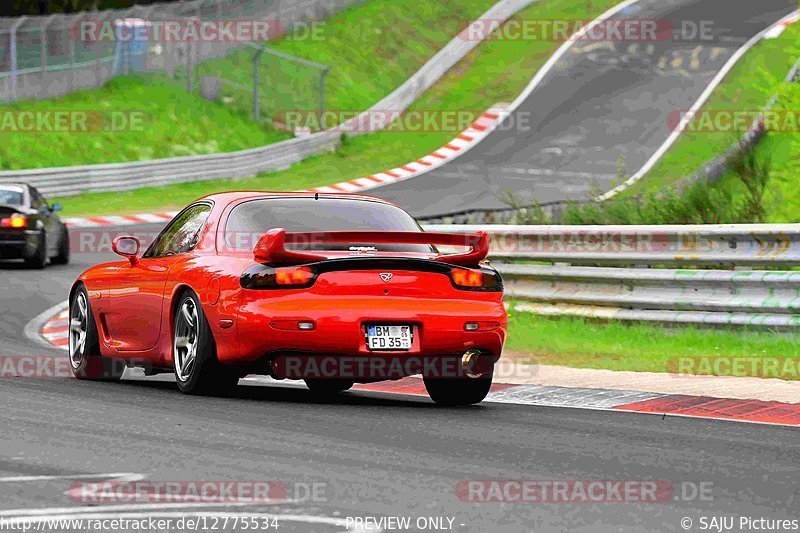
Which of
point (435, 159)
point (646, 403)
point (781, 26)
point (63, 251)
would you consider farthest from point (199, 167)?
point (646, 403)

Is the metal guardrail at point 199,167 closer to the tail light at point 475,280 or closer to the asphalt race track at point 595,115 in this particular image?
the asphalt race track at point 595,115

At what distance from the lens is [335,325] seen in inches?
379

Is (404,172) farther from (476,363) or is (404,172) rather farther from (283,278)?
(283,278)

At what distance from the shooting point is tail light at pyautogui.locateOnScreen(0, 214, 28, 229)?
72.2 ft

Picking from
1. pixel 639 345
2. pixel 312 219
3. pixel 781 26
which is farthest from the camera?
pixel 781 26

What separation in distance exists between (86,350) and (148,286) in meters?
1.12

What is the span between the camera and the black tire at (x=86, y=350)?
1177 centimetres

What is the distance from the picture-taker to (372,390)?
11.6 m

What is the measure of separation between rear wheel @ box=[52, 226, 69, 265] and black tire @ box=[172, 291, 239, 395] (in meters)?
13.5

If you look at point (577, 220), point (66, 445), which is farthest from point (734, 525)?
point (577, 220)

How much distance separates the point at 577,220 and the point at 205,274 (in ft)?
30.0

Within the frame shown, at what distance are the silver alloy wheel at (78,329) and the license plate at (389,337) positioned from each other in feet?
9.94

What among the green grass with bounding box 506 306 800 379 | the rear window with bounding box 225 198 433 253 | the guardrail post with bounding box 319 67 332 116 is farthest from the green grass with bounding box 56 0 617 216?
the rear window with bounding box 225 198 433 253

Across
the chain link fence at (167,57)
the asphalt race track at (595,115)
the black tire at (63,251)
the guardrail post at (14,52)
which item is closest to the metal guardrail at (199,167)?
the chain link fence at (167,57)
